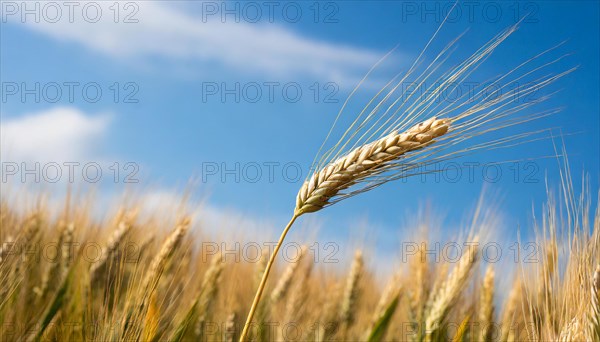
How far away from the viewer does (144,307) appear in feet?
7.05

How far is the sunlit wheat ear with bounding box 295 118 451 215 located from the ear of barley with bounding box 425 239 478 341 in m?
1.39

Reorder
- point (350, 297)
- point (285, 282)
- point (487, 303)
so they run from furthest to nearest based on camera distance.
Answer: point (350, 297), point (285, 282), point (487, 303)

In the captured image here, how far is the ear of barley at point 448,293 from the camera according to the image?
2852mm

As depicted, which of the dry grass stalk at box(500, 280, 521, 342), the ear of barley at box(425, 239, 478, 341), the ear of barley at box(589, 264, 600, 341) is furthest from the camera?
the ear of barley at box(425, 239, 478, 341)

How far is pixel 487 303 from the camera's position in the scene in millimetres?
3234

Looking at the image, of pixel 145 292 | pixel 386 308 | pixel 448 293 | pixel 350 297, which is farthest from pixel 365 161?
pixel 350 297

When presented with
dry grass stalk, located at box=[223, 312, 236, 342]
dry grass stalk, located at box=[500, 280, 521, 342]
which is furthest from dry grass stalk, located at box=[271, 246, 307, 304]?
dry grass stalk, located at box=[500, 280, 521, 342]

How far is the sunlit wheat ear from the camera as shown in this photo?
165cm

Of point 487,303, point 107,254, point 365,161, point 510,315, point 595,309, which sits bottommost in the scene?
point 510,315

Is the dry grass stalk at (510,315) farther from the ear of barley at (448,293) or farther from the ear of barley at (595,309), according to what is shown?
the ear of barley at (595,309)

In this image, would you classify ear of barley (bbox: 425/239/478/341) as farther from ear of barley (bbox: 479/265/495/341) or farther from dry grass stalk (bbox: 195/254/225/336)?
dry grass stalk (bbox: 195/254/225/336)

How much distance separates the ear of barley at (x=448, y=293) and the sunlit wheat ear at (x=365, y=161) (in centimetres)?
139

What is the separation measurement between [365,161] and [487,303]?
1.94 metres

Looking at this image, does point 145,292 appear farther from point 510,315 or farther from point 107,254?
point 510,315
